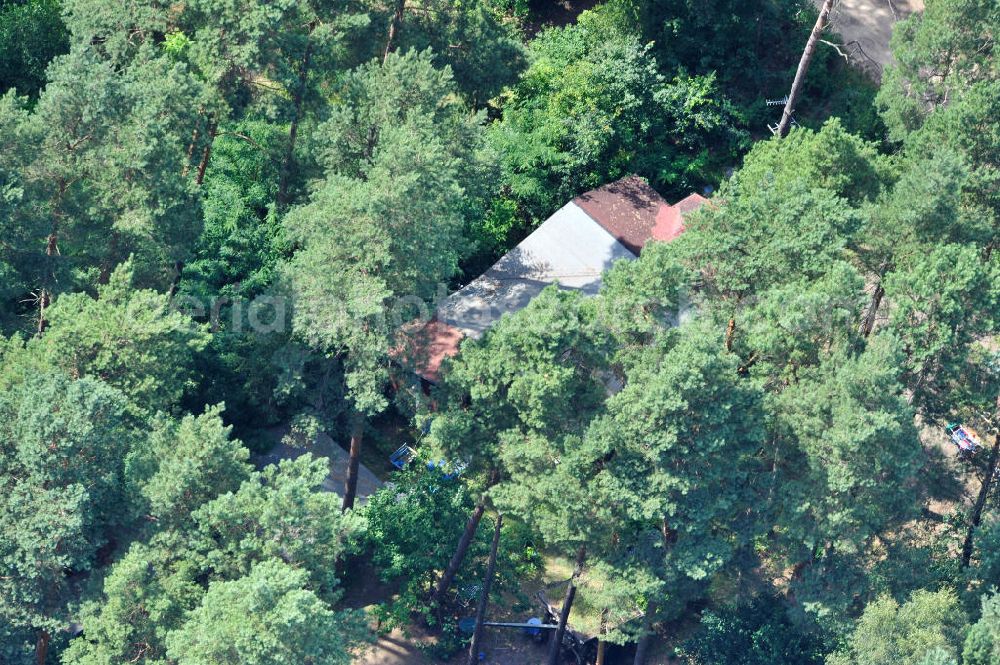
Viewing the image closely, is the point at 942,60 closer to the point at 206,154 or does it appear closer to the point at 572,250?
the point at 572,250

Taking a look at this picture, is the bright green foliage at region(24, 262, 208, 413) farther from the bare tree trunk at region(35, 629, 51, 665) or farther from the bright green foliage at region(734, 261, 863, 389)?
the bright green foliage at region(734, 261, 863, 389)

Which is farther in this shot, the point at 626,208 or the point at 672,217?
the point at 626,208

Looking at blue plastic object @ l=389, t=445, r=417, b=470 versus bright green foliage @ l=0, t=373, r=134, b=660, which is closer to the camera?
bright green foliage @ l=0, t=373, r=134, b=660

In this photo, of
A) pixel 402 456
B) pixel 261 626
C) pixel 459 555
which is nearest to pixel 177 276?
pixel 402 456

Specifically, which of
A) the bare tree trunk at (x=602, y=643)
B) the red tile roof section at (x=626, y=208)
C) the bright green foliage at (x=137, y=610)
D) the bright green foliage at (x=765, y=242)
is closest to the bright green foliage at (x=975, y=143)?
the bright green foliage at (x=765, y=242)

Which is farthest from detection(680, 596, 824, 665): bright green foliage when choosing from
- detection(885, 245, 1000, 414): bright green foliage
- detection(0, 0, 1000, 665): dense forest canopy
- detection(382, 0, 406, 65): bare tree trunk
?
detection(382, 0, 406, 65): bare tree trunk

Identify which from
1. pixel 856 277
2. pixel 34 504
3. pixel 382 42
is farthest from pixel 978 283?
pixel 34 504
